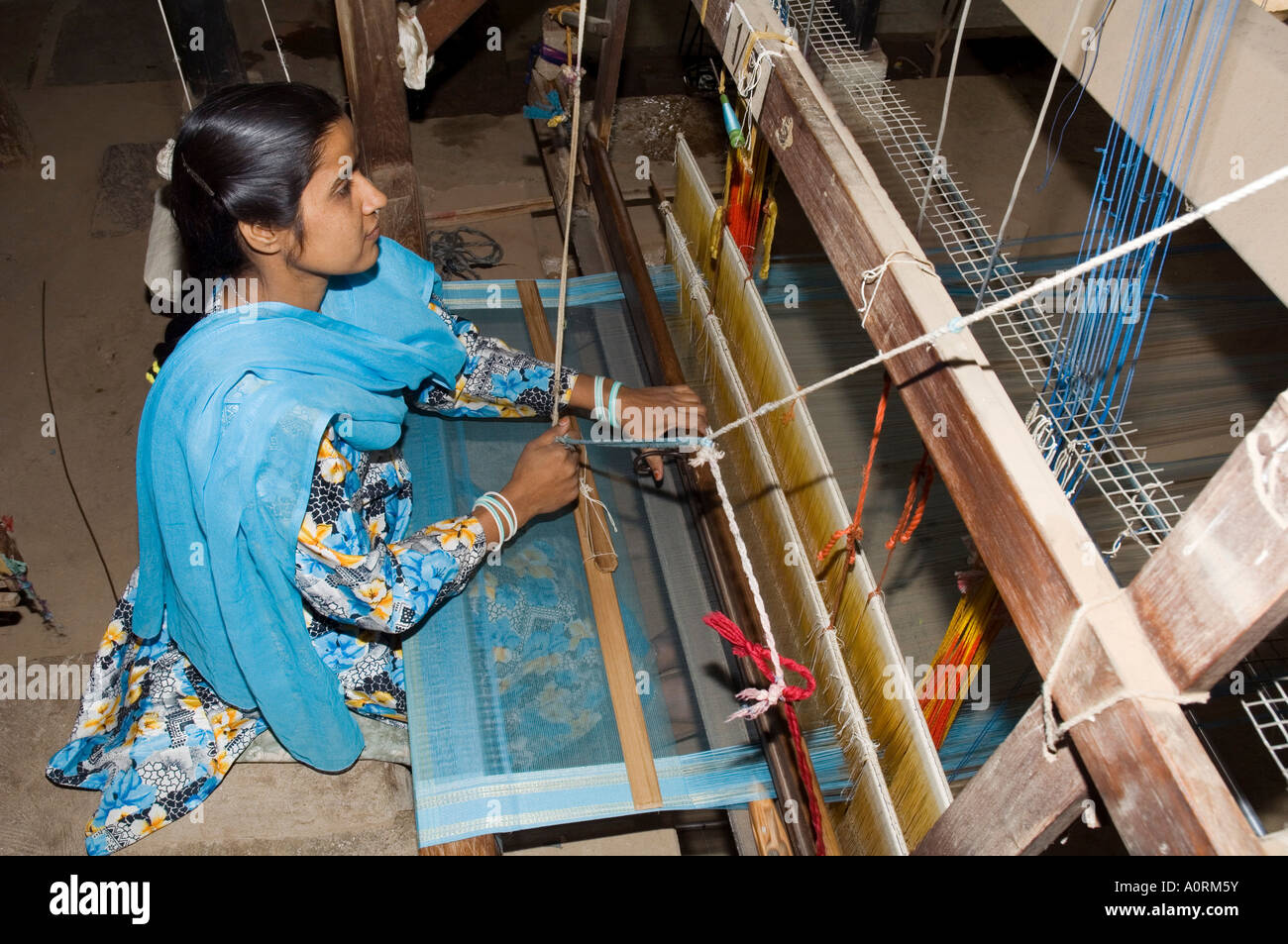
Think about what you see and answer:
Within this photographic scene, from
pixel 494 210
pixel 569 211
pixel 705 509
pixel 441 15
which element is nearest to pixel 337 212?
pixel 569 211

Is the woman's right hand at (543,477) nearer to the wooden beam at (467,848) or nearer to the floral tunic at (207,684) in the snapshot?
the floral tunic at (207,684)

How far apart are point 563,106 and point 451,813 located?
2392 mm

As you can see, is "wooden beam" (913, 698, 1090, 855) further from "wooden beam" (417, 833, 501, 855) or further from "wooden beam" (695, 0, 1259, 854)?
"wooden beam" (417, 833, 501, 855)

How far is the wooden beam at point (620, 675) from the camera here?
1.71m

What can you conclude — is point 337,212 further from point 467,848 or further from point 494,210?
point 494,210

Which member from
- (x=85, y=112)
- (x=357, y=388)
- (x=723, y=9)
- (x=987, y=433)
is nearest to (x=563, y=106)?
(x=723, y=9)

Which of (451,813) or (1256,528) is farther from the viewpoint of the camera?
(451,813)

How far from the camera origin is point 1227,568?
799 millimetres

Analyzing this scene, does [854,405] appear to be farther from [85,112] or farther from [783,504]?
[85,112]

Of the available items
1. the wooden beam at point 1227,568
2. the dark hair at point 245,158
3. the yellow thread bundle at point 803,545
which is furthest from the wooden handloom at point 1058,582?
the dark hair at point 245,158

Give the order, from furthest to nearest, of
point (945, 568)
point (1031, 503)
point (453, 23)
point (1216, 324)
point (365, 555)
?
point (1216, 324), point (453, 23), point (945, 568), point (365, 555), point (1031, 503)

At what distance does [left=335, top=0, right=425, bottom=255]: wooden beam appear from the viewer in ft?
7.43

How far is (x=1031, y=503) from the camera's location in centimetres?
100

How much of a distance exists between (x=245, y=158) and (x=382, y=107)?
115 cm
